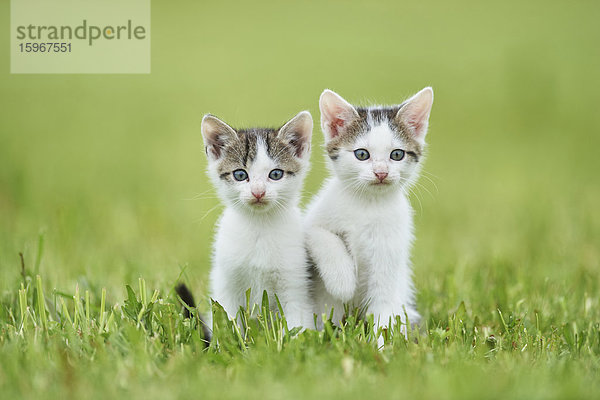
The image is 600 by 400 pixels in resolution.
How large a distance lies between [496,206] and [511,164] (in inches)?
96.3

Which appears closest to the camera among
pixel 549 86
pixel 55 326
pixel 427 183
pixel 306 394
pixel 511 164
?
pixel 306 394

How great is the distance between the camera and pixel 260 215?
12.5 ft

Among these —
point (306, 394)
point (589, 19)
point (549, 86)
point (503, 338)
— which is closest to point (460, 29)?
point (589, 19)

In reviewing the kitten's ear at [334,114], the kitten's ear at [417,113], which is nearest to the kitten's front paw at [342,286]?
the kitten's ear at [334,114]

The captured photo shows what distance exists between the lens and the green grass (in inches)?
116

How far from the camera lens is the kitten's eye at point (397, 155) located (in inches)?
154

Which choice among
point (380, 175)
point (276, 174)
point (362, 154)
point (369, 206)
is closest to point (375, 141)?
point (362, 154)

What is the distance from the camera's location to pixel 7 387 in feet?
8.93

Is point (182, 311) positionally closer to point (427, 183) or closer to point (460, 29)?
point (427, 183)

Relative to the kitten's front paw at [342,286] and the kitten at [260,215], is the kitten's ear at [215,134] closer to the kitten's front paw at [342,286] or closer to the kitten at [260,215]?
the kitten at [260,215]

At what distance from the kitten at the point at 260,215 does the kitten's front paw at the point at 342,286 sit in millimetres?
192

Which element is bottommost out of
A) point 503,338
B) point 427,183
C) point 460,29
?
point 503,338

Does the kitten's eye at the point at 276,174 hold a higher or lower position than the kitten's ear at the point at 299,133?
lower

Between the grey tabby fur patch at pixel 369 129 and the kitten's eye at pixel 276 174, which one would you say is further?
the grey tabby fur patch at pixel 369 129
